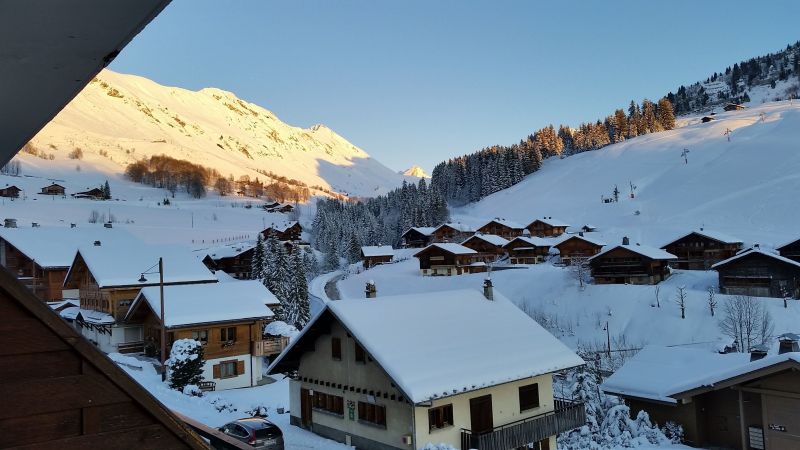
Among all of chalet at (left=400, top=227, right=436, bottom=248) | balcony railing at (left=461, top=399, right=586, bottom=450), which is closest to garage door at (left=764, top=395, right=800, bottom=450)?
balcony railing at (left=461, top=399, right=586, bottom=450)

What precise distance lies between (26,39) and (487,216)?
120290 mm

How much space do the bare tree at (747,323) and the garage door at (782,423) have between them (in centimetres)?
2071

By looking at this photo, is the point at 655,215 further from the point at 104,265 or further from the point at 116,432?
the point at 116,432

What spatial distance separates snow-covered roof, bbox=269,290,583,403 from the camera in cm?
1830

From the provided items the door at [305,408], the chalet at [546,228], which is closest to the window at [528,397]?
the door at [305,408]

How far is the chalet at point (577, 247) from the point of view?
7281 cm

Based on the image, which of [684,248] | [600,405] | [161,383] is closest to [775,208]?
[684,248]

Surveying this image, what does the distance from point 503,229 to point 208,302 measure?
69.3 m

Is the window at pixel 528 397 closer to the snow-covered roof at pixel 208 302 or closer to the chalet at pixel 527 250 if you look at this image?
the snow-covered roof at pixel 208 302

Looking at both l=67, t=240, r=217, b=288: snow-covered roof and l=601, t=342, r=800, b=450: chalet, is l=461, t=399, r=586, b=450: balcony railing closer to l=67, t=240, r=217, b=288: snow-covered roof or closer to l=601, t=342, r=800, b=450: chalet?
l=601, t=342, r=800, b=450: chalet

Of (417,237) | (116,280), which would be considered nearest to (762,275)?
(116,280)

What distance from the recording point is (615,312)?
164ft

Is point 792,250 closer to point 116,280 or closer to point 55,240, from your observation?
point 116,280

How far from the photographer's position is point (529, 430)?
20.2 metres
